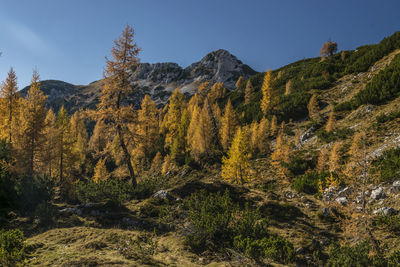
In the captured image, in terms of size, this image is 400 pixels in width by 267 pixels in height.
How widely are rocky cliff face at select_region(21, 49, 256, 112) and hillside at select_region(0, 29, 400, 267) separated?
268 ft

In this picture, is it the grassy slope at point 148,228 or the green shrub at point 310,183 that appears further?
the green shrub at point 310,183

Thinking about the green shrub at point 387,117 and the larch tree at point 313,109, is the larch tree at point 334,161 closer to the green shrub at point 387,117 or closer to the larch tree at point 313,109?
the green shrub at point 387,117

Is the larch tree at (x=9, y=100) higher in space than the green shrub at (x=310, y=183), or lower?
higher

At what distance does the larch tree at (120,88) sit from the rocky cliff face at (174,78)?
10190 centimetres

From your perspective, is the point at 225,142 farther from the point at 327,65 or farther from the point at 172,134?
the point at 327,65

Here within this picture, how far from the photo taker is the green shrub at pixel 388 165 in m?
13.4

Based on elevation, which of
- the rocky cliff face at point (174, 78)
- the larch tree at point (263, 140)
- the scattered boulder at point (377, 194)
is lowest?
the scattered boulder at point (377, 194)

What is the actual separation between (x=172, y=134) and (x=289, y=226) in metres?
34.5

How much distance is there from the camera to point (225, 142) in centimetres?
3656

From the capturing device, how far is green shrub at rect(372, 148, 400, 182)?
44.0 ft

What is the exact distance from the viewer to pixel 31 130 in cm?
1864

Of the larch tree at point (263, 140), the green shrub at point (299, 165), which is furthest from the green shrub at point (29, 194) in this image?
the larch tree at point (263, 140)

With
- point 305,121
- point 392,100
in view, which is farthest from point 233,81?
point 392,100

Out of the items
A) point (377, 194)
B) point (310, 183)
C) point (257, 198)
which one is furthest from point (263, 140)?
point (257, 198)
